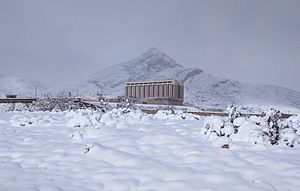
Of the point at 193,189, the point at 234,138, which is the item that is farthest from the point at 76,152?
the point at 234,138

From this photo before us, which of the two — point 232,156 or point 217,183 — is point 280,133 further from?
point 217,183

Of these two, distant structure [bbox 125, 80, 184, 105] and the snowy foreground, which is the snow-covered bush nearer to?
the snowy foreground

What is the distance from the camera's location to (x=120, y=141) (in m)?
9.02

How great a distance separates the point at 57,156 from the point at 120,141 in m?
1.81

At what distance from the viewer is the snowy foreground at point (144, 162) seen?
231 inches

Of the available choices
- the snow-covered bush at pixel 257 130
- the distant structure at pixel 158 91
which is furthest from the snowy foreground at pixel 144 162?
the distant structure at pixel 158 91

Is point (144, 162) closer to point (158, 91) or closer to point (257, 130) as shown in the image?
point (257, 130)

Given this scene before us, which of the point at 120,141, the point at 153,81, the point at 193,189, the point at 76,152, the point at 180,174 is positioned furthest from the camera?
the point at 153,81

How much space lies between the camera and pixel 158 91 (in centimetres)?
14312

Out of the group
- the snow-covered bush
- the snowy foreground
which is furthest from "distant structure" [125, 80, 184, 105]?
the snowy foreground

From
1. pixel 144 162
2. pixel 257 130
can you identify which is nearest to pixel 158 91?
pixel 257 130

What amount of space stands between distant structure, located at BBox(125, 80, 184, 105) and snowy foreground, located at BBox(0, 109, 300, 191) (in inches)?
4628

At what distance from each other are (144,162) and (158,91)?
446ft

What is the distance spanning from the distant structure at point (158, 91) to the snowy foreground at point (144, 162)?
118 metres
